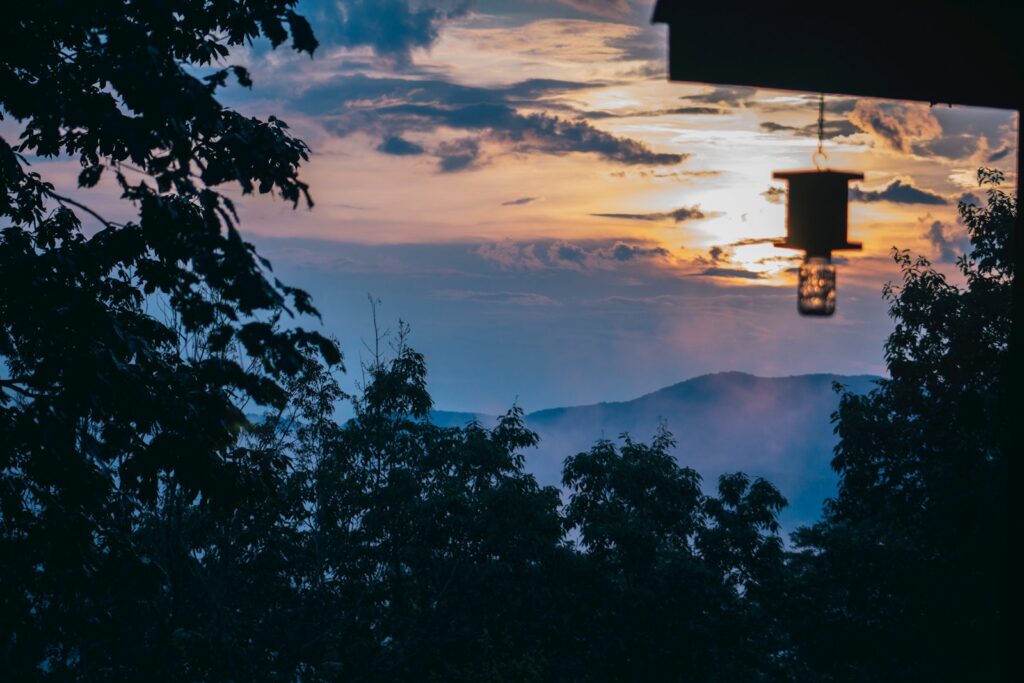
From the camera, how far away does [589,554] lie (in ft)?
71.7

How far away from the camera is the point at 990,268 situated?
17500 mm

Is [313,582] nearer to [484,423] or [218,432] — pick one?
[484,423]

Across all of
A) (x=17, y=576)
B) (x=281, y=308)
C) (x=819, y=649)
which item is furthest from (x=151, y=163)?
(x=819, y=649)

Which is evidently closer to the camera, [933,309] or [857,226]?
[857,226]

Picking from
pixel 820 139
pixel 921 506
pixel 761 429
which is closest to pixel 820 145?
pixel 820 139

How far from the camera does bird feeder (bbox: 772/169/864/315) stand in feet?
12.0

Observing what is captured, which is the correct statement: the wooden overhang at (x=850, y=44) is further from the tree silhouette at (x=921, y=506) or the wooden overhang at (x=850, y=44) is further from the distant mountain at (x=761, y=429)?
the distant mountain at (x=761, y=429)

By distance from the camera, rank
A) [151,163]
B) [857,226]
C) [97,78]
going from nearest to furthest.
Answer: [857,226] < [151,163] < [97,78]

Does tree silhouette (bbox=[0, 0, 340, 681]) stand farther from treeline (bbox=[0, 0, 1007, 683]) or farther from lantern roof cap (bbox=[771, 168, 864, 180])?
lantern roof cap (bbox=[771, 168, 864, 180])

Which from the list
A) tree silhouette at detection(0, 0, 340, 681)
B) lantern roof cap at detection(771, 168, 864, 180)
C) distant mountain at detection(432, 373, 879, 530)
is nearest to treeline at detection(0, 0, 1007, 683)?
tree silhouette at detection(0, 0, 340, 681)

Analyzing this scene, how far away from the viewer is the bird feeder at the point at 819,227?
367 cm

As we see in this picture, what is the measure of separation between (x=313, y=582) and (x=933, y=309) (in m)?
13.1

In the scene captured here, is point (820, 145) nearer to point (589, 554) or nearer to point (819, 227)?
point (819, 227)

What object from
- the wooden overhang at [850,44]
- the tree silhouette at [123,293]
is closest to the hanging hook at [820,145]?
the wooden overhang at [850,44]
